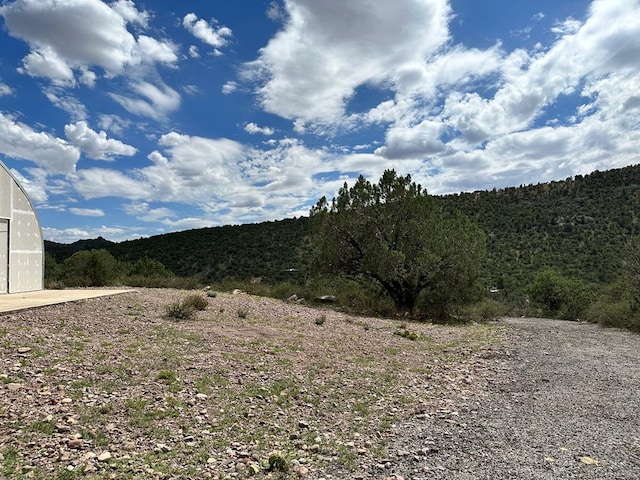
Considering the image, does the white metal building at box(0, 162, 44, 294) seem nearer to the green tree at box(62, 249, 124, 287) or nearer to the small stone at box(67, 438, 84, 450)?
the green tree at box(62, 249, 124, 287)

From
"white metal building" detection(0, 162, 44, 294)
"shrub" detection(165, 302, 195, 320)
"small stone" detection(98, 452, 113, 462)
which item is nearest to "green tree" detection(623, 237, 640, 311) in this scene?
"shrub" detection(165, 302, 195, 320)

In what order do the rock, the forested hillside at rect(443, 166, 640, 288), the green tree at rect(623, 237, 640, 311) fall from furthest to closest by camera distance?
the forested hillside at rect(443, 166, 640, 288) → the rock → the green tree at rect(623, 237, 640, 311)

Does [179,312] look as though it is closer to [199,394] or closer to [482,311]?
[199,394]

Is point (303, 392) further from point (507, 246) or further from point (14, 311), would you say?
point (507, 246)

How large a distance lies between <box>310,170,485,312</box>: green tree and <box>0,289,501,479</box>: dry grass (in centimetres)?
→ 688

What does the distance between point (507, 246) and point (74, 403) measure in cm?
3404

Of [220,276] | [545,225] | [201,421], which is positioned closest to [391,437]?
[201,421]

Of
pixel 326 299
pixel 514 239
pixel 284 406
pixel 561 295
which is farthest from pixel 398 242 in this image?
pixel 514 239

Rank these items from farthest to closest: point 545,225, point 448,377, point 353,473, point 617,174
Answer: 1. point 617,174
2. point 545,225
3. point 448,377
4. point 353,473

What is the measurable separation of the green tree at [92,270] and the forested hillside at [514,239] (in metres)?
9.93

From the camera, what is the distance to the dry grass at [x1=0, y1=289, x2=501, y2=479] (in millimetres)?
4199

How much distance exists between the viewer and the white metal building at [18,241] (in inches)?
625

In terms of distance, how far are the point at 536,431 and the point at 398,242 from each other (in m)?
13.4

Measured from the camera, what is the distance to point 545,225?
3709 centimetres
